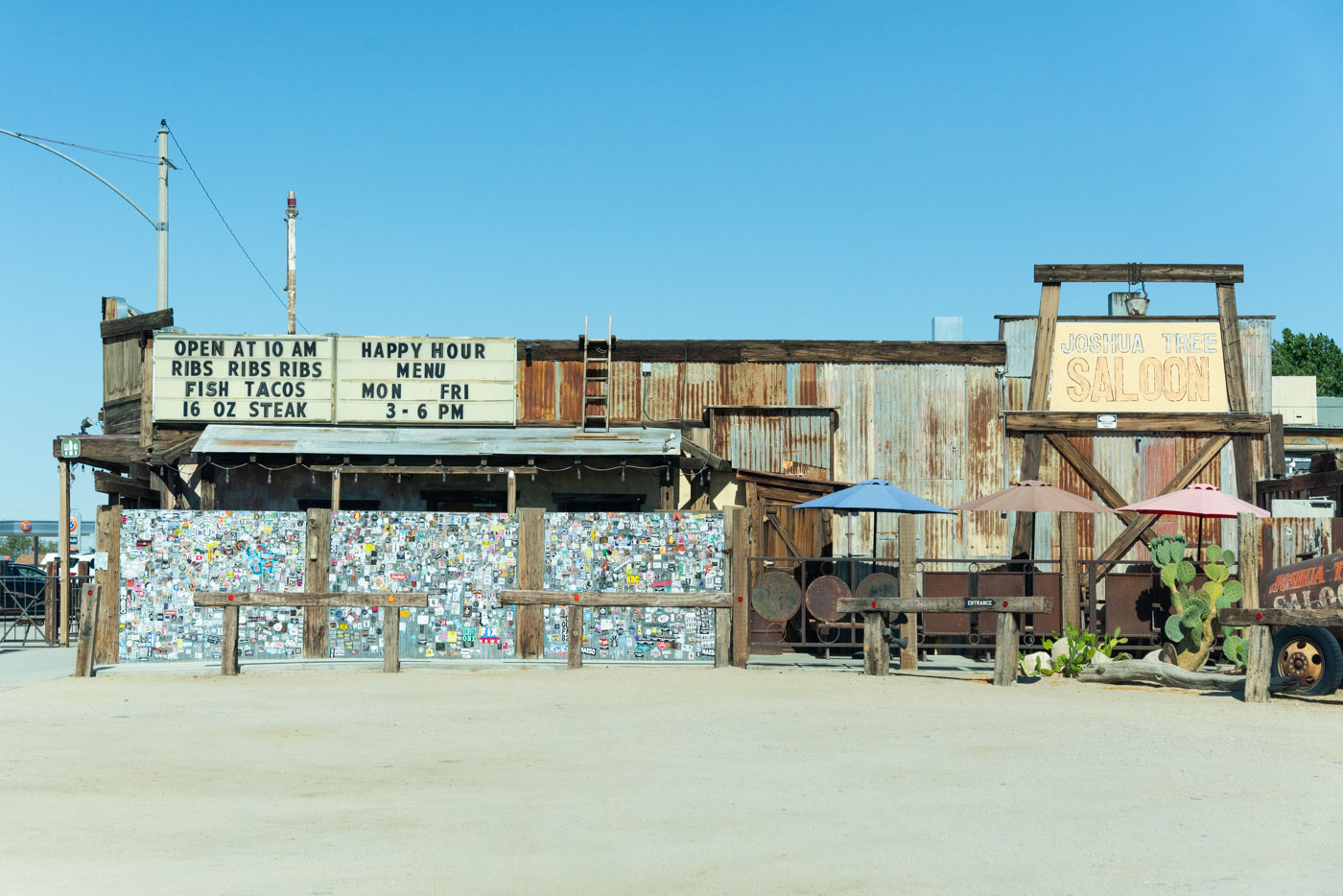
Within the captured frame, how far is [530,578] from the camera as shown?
18.3 metres

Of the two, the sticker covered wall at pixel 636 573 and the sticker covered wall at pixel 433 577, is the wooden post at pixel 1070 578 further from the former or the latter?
the sticker covered wall at pixel 433 577

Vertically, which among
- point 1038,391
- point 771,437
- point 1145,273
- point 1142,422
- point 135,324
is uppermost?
point 1145,273

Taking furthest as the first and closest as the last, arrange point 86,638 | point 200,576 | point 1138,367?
point 1138,367, point 200,576, point 86,638

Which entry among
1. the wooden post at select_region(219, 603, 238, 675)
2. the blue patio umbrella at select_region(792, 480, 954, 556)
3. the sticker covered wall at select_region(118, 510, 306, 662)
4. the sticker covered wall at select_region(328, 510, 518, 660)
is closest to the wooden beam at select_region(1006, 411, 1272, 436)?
the blue patio umbrella at select_region(792, 480, 954, 556)

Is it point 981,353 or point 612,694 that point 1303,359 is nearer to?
point 981,353

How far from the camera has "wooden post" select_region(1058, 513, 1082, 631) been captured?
60.1 feet

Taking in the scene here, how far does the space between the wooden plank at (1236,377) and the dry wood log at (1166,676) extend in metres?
9.43

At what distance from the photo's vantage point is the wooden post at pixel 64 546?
22.0 meters

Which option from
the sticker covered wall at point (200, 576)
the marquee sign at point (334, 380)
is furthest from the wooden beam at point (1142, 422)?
the sticker covered wall at point (200, 576)

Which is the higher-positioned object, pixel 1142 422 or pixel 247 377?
pixel 247 377

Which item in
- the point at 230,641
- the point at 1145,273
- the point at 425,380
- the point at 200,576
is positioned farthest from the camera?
the point at 425,380

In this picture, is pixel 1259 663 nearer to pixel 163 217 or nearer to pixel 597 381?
pixel 597 381

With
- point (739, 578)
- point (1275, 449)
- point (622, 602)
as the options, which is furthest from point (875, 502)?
point (1275, 449)

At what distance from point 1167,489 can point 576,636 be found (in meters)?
13.1
